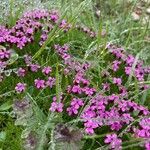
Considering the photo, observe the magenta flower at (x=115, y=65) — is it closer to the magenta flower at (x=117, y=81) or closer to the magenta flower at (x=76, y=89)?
the magenta flower at (x=117, y=81)

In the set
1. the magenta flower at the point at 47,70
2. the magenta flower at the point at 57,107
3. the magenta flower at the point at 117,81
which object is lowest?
the magenta flower at the point at 57,107

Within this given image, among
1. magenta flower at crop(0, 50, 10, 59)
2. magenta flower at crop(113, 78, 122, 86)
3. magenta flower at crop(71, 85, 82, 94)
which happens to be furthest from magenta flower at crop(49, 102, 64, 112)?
magenta flower at crop(0, 50, 10, 59)

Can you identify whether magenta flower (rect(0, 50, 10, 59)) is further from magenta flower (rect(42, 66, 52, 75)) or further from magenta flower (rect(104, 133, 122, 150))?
magenta flower (rect(104, 133, 122, 150))

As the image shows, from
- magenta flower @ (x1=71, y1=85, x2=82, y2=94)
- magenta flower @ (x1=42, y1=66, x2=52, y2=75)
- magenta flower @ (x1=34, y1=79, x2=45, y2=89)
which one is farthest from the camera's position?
magenta flower @ (x1=42, y1=66, x2=52, y2=75)

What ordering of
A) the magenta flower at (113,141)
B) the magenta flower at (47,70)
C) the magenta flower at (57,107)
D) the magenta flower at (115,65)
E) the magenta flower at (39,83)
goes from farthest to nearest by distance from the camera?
the magenta flower at (115,65) → the magenta flower at (47,70) → the magenta flower at (39,83) → the magenta flower at (57,107) → the magenta flower at (113,141)

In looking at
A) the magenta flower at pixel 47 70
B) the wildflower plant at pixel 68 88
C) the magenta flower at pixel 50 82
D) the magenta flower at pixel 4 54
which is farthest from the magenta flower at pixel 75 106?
the magenta flower at pixel 4 54

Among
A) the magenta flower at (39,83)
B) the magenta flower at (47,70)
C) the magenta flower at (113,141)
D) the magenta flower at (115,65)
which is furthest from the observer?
the magenta flower at (115,65)

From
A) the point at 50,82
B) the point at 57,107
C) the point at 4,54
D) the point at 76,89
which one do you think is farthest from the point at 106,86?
the point at 4,54

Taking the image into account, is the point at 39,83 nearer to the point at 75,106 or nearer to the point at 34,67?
the point at 34,67

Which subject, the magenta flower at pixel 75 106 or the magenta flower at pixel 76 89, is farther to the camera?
the magenta flower at pixel 76 89
